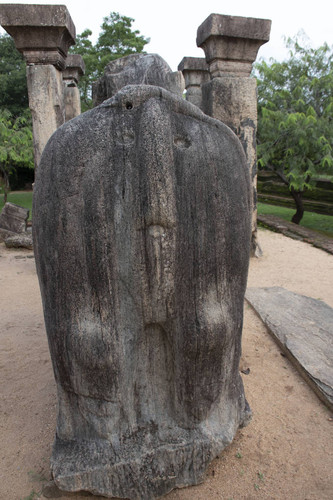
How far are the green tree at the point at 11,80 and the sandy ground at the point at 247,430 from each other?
1353 centimetres

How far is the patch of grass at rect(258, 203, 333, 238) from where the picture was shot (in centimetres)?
966

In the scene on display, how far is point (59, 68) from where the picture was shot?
4.78 m

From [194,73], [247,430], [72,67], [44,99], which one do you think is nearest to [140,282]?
[247,430]

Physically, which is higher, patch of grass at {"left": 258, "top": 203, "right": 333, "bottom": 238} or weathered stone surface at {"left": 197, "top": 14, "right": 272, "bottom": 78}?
weathered stone surface at {"left": 197, "top": 14, "right": 272, "bottom": 78}

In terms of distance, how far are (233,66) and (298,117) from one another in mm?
3797

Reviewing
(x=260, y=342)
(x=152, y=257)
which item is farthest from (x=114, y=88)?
(x=260, y=342)

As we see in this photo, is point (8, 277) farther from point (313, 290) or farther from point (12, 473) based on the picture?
point (313, 290)

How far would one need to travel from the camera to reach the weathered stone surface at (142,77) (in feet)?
5.80

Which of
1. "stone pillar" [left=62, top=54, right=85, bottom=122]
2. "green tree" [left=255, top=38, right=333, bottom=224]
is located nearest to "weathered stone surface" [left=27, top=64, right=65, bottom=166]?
"stone pillar" [left=62, top=54, right=85, bottom=122]

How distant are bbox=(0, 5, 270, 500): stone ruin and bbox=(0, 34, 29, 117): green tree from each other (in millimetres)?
15052

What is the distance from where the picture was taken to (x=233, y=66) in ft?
16.1

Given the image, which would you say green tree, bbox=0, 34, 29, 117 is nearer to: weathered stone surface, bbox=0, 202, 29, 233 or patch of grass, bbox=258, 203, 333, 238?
weathered stone surface, bbox=0, 202, 29, 233

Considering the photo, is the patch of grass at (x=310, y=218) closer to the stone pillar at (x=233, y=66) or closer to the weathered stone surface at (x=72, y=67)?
the stone pillar at (x=233, y=66)

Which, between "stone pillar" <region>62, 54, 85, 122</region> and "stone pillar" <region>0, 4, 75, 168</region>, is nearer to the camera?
"stone pillar" <region>0, 4, 75, 168</region>
